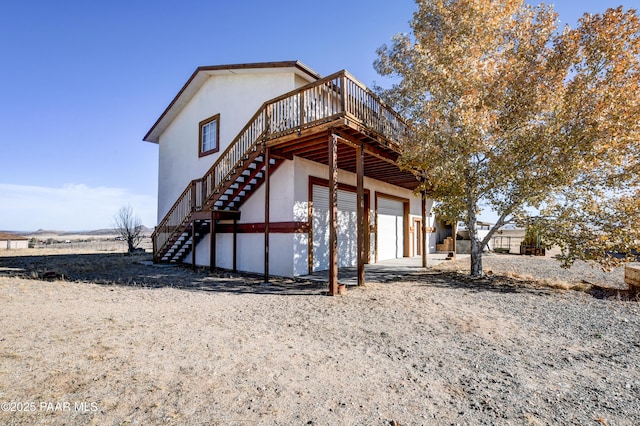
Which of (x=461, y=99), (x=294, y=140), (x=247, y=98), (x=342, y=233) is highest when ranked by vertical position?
(x=247, y=98)

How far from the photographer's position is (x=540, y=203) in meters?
9.23

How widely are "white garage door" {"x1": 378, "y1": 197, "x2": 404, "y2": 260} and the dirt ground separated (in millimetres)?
7750

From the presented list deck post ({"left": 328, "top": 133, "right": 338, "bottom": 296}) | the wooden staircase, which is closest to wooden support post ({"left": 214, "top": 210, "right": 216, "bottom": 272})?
the wooden staircase

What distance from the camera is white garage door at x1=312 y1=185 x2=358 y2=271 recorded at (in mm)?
11445

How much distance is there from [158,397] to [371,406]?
6.49ft

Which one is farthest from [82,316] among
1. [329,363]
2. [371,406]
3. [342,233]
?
[342,233]

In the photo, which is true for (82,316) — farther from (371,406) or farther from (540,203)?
(540,203)

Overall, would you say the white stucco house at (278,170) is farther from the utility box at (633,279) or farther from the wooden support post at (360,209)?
the utility box at (633,279)

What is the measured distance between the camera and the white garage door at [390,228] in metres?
15.3

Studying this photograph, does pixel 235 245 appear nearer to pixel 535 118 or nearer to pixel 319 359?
pixel 319 359

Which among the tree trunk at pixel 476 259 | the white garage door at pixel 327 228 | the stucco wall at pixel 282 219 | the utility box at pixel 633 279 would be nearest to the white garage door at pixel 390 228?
the white garage door at pixel 327 228

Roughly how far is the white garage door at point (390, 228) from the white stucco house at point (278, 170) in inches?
3.7

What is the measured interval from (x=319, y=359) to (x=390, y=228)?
12723 mm

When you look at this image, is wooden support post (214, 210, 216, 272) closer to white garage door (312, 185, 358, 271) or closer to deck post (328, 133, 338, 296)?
white garage door (312, 185, 358, 271)
